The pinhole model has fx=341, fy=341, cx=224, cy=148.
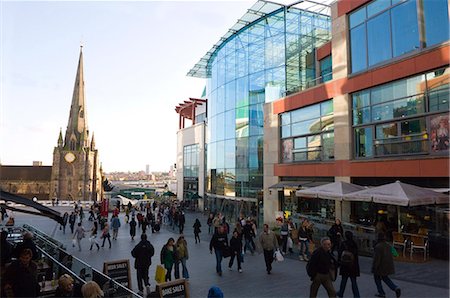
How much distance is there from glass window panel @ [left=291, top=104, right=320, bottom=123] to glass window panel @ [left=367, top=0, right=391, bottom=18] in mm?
5790

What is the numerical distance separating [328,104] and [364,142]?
3708 millimetres

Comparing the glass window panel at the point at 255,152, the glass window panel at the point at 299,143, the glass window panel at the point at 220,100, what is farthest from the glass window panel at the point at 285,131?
the glass window panel at the point at 220,100

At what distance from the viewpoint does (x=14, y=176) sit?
107750mm

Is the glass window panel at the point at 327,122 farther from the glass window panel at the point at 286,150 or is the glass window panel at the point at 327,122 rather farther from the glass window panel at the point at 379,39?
the glass window panel at the point at 379,39

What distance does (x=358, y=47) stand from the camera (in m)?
17.8

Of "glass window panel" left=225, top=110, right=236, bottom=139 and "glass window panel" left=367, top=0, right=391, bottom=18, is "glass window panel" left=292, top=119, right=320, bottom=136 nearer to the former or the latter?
"glass window panel" left=367, top=0, right=391, bottom=18

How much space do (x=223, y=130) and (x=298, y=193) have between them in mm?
17505

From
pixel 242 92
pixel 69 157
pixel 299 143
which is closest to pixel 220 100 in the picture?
pixel 242 92

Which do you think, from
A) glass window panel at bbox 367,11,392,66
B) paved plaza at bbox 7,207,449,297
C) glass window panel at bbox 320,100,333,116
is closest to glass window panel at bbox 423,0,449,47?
glass window panel at bbox 367,11,392,66

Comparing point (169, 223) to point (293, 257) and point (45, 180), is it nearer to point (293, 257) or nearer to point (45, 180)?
point (293, 257)

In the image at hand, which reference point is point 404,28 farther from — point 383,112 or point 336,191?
point 336,191

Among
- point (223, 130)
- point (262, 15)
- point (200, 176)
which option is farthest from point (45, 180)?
point (262, 15)

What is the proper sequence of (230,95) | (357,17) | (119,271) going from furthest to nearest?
1. (230,95)
2. (357,17)
3. (119,271)

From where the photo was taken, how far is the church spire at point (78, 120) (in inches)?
3905
